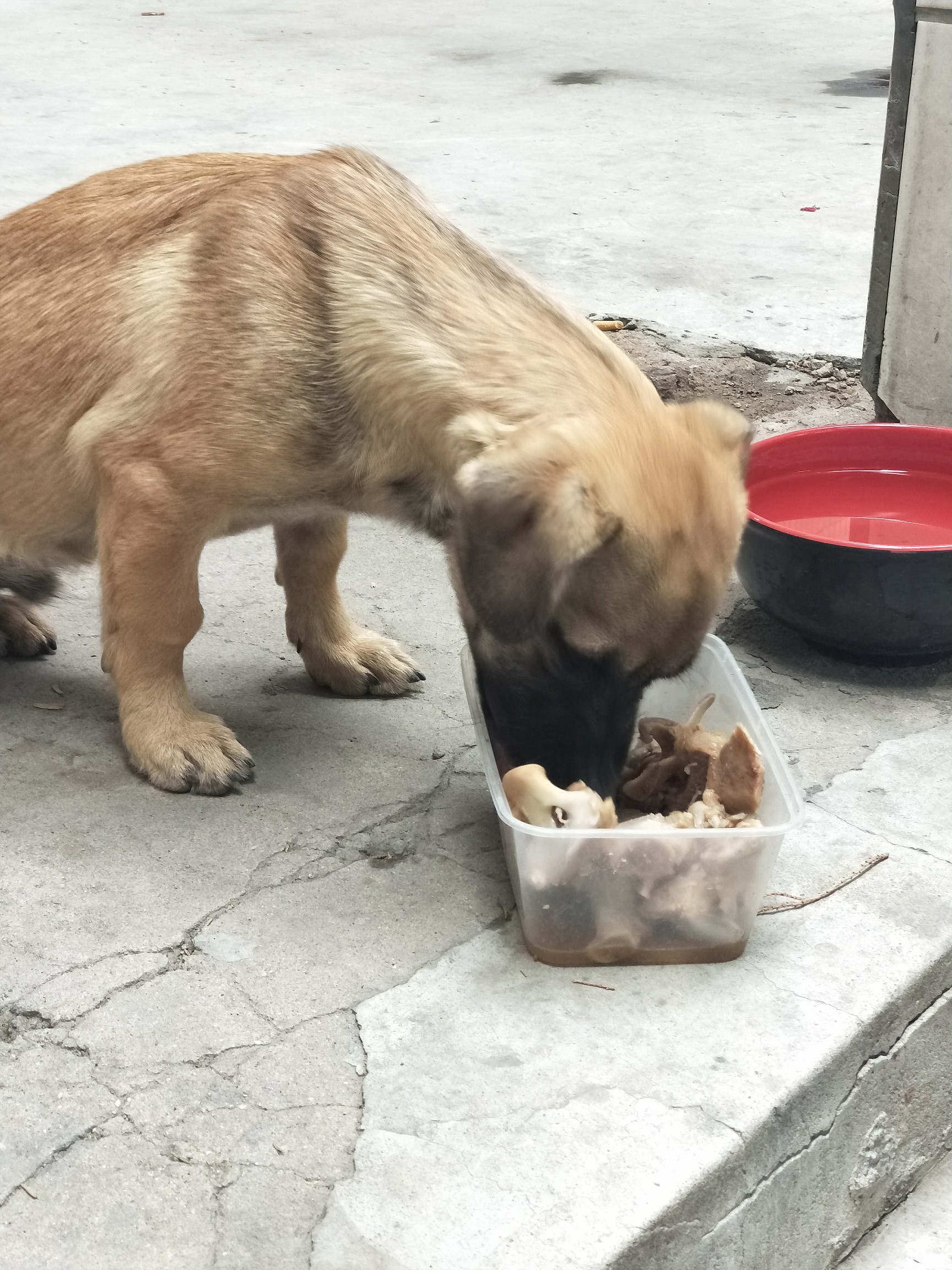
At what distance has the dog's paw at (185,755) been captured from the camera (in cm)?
329

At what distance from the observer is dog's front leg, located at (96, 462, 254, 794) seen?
307cm

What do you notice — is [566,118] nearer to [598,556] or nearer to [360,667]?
[360,667]

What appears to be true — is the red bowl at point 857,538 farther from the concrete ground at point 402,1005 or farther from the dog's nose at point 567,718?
the dog's nose at point 567,718

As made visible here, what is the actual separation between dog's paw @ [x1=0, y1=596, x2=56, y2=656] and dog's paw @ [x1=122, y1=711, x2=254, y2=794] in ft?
2.21

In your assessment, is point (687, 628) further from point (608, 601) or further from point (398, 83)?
point (398, 83)

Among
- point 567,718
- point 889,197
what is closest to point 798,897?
point 567,718

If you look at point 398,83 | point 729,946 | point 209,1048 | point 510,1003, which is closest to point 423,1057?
point 510,1003

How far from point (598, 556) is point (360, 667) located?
1.44 metres

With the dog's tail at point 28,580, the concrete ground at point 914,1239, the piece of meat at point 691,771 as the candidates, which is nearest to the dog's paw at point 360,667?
the dog's tail at point 28,580

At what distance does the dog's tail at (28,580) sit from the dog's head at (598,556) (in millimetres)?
1458

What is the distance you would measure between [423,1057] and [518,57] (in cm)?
1222

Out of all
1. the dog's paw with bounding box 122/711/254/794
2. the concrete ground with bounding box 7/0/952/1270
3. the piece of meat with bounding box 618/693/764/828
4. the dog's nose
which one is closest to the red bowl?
the concrete ground with bounding box 7/0/952/1270

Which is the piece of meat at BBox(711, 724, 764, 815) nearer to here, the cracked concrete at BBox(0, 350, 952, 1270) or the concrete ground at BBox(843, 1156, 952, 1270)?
the cracked concrete at BBox(0, 350, 952, 1270)

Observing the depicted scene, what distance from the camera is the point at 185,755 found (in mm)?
3307
